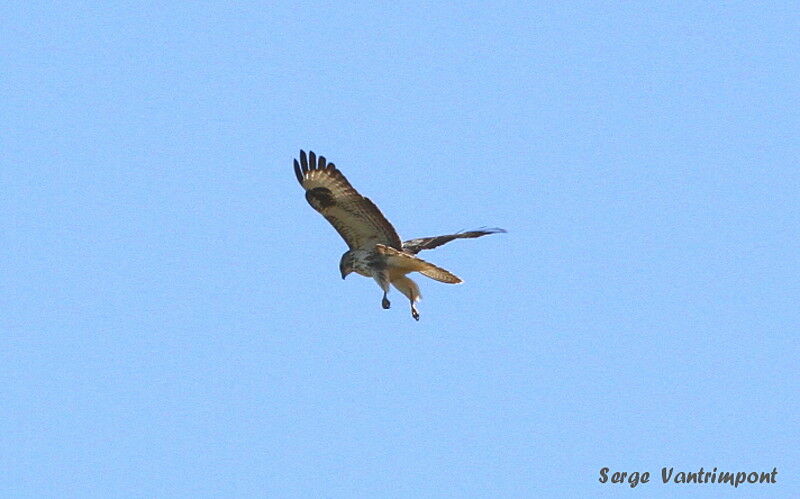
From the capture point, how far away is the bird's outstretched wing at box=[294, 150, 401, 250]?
1236 cm

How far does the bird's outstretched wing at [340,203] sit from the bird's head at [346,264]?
24 cm

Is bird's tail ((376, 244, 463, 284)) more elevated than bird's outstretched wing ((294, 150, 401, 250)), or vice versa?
bird's outstretched wing ((294, 150, 401, 250))

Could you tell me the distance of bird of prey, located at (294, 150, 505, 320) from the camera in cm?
1239

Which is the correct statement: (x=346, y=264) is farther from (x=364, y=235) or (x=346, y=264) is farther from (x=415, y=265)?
(x=415, y=265)

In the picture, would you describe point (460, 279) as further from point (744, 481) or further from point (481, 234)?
point (744, 481)

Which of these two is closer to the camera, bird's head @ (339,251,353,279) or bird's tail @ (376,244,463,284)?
bird's tail @ (376,244,463,284)

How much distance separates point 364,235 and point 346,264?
338 mm

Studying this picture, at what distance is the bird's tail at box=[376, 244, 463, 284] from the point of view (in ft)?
40.7

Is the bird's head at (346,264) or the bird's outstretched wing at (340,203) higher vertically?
the bird's outstretched wing at (340,203)

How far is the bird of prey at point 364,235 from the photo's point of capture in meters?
12.4

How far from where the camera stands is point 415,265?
12508mm

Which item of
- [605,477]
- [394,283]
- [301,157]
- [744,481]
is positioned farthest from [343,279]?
[744,481]

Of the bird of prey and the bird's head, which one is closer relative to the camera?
the bird of prey

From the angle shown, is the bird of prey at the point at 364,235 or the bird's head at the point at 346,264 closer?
the bird of prey at the point at 364,235
